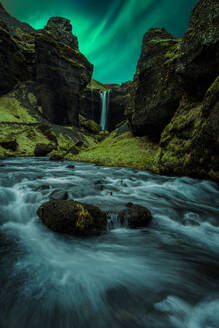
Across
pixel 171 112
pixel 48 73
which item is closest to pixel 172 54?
pixel 171 112

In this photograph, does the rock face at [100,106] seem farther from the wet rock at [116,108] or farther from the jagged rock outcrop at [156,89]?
the jagged rock outcrop at [156,89]

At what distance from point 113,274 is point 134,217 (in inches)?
56.0

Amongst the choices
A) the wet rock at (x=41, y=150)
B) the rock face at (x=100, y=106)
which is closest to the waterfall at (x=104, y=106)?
the rock face at (x=100, y=106)

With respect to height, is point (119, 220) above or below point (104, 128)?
below

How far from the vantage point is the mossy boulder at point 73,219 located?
286 cm

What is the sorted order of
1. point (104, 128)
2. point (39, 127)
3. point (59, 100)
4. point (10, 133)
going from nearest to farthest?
1. point (10, 133)
2. point (39, 127)
3. point (59, 100)
4. point (104, 128)

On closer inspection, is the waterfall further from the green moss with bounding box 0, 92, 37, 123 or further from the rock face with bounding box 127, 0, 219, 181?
the rock face with bounding box 127, 0, 219, 181

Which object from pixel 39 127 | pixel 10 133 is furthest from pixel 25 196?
pixel 39 127

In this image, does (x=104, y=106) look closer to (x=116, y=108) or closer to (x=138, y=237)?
(x=116, y=108)

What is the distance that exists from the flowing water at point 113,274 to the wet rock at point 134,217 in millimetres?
135

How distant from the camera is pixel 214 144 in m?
5.20

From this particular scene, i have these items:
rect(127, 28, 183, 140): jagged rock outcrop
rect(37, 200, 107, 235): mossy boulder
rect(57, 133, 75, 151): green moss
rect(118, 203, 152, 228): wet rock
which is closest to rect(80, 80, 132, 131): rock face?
rect(57, 133, 75, 151): green moss

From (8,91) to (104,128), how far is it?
40109mm

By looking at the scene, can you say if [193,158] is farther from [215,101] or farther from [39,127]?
[39,127]
